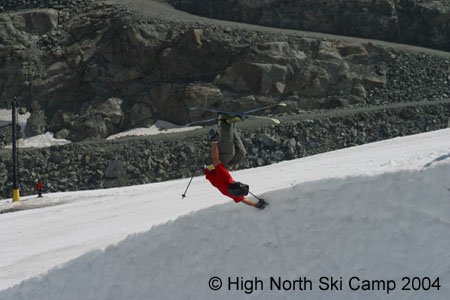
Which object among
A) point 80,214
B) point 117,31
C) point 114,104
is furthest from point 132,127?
point 80,214

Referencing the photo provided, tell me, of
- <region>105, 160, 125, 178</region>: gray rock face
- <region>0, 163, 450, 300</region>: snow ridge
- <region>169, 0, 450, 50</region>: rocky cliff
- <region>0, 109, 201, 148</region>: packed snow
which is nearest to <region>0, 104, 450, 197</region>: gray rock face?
<region>105, 160, 125, 178</region>: gray rock face

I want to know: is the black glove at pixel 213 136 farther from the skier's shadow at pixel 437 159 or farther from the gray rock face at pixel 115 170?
the gray rock face at pixel 115 170

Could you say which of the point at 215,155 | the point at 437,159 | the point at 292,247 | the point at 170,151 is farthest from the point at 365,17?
the point at 292,247

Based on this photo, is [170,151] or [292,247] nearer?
[292,247]

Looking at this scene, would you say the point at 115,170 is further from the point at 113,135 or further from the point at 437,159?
the point at 437,159

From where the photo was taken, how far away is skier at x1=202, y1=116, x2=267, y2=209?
328 inches

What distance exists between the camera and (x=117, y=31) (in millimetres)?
36219

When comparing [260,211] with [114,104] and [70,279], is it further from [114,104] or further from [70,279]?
[114,104]

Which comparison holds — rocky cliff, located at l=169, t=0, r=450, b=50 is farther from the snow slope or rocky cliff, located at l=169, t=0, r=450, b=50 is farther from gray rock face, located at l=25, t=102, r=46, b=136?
the snow slope

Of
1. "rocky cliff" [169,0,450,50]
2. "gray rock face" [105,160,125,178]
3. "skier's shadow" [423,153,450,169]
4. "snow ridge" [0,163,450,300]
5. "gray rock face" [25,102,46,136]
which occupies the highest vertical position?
"skier's shadow" [423,153,450,169]

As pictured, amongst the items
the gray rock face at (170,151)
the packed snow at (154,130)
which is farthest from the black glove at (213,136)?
the packed snow at (154,130)

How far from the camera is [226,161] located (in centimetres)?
944

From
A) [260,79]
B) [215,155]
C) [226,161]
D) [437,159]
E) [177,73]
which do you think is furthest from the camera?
[177,73]

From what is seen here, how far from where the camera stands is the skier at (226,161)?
8320mm
